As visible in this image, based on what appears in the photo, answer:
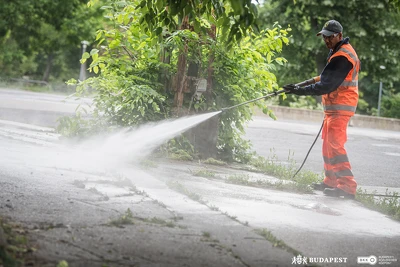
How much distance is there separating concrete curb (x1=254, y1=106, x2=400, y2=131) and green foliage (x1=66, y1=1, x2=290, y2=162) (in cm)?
1633

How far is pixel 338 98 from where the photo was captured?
7484 millimetres

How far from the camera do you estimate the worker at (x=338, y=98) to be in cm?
736

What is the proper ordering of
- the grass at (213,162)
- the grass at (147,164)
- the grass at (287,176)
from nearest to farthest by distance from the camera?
the grass at (287,176) → the grass at (147,164) → the grass at (213,162)

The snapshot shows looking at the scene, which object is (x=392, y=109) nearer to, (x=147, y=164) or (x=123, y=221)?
(x=147, y=164)

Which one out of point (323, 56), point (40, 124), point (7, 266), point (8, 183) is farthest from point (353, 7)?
point (7, 266)

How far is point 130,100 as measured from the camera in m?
8.78

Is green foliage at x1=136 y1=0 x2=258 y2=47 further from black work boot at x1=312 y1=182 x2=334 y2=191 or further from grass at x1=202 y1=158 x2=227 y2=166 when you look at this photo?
grass at x1=202 y1=158 x2=227 y2=166

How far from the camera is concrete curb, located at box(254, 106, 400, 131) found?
84.0 feet

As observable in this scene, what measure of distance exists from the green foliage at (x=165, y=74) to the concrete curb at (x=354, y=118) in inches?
643

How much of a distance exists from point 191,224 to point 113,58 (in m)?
4.94

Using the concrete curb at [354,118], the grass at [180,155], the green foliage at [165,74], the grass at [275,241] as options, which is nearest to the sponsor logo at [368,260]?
the grass at [275,241]

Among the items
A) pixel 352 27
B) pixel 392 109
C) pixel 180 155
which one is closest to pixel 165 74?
pixel 180 155

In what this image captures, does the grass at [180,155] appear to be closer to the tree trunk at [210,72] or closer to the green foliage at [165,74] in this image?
the green foliage at [165,74]

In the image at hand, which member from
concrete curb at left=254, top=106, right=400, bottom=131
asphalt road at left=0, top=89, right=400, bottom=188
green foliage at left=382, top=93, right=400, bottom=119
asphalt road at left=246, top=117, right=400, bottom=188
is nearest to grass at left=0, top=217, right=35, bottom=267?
asphalt road at left=0, top=89, right=400, bottom=188
